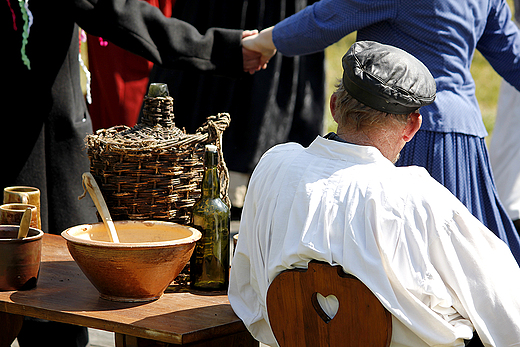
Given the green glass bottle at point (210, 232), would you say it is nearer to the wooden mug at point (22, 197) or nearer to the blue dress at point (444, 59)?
the wooden mug at point (22, 197)

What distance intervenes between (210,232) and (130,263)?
0.80ft

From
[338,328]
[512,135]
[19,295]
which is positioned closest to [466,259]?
[338,328]

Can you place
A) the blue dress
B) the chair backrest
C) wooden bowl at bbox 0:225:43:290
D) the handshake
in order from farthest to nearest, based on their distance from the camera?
the handshake
the blue dress
wooden bowl at bbox 0:225:43:290
the chair backrest

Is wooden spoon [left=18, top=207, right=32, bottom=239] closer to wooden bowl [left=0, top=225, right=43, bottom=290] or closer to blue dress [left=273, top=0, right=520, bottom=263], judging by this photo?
wooden bowl [left=0, top=225, right=43, bottom=290]

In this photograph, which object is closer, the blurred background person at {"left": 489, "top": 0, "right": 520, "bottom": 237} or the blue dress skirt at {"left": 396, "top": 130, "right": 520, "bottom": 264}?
the blue dress skirt at {"left": 396, "top": 130, "right": 520, "bottom": 264}

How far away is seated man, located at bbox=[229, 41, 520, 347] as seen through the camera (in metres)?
1.15

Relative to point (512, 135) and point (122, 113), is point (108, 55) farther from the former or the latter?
point (512, 135)

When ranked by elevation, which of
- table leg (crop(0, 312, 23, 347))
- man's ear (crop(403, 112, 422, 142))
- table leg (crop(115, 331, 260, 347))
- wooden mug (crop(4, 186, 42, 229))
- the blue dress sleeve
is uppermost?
the blue dress sleeve

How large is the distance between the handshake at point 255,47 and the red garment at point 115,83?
61.5 inches

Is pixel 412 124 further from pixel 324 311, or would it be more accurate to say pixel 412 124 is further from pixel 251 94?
pixel 251 94

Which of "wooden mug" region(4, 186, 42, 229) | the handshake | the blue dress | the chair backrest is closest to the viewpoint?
the chair backrest

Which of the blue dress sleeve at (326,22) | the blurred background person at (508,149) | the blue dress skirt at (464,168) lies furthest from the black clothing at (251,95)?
the blue dress skirt at (464,168)

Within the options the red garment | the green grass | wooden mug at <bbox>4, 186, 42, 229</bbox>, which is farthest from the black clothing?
the green grass

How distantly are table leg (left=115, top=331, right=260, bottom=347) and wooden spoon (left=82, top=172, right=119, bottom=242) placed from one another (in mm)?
255
